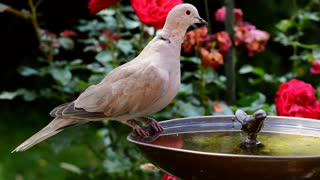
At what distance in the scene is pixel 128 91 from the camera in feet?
3.79

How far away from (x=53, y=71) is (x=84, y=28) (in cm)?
21

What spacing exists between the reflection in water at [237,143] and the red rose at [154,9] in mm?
395

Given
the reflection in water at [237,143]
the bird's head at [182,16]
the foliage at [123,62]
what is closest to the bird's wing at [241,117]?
the reflection in water at [237,143]

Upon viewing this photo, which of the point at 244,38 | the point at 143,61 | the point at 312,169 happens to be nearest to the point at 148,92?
the point at 143,61

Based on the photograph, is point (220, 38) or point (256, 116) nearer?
point (256, 116)

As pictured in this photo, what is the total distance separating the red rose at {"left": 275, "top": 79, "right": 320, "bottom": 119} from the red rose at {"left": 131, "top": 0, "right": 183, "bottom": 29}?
325 mm

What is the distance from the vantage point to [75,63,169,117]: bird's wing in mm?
1135

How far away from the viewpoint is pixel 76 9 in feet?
10.8

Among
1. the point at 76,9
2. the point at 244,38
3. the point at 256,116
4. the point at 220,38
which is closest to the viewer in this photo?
the point at 256,116

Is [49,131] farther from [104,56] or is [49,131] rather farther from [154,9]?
[104,56]

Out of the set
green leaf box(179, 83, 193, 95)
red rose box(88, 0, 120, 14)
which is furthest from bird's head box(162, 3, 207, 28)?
green leaf box(179, 83, 193, 95)

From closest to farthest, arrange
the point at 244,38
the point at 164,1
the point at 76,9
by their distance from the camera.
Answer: the point at 164,1 → the point at 244,38 → the point at 76,9

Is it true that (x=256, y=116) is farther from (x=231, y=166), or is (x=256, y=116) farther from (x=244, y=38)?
(x=244, y=38)

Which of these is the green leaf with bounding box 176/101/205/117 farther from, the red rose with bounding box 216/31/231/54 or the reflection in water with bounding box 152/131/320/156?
the reflection in water with bounding box 152/131/320/156
